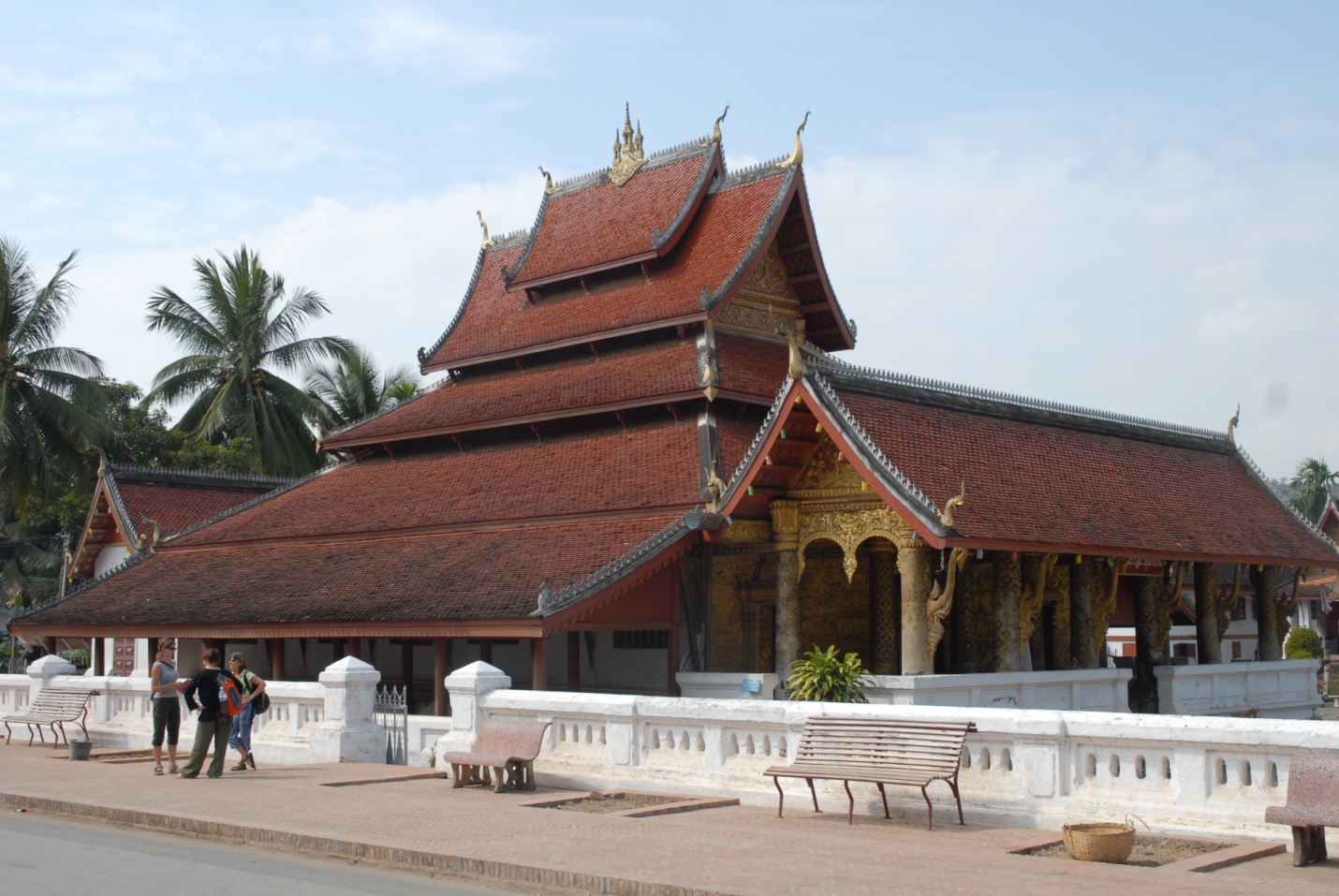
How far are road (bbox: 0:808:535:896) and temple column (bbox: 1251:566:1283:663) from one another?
20.4 m

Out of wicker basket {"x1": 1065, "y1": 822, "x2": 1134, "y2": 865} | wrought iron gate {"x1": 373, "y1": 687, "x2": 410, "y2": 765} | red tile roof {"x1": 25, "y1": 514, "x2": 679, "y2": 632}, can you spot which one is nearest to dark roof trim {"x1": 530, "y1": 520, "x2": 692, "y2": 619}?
red tile roof {"x1": 25, "y1": 514, "x2": 679, "y2": 632}

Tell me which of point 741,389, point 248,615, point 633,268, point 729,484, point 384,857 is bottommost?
point 384,857

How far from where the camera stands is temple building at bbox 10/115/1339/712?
65.0ft

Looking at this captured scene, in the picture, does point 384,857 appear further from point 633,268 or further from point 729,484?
point 633,268

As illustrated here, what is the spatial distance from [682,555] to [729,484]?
2.12 m

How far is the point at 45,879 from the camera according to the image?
10.1 m

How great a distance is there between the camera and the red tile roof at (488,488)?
894 inches

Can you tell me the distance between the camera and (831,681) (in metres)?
17.6

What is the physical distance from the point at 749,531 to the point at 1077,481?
16.4 feet

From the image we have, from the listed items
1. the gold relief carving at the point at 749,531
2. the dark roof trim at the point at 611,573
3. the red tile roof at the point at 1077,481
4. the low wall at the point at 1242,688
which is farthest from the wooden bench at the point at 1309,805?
the low wall at the point at 1242,688

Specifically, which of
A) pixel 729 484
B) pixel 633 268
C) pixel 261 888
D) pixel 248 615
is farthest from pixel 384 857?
pixel 633 268

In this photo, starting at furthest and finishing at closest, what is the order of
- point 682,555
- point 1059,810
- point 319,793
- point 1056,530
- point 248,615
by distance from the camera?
point 248,615 < point 682,555 < point 1056,530 < point 319,793 < point 1059,810

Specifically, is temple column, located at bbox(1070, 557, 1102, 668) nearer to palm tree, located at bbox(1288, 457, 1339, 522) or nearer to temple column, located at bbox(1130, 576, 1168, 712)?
temple column, located at bbox(1130, 576, 1168, 712)

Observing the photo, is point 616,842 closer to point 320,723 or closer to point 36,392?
point 320,723
